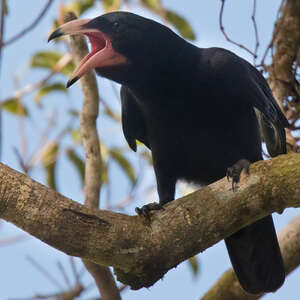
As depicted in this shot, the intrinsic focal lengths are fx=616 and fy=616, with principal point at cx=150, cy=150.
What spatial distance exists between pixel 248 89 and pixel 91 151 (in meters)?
1.14

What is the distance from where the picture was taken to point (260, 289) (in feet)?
13.9

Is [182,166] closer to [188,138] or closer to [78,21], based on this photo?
[188,138]

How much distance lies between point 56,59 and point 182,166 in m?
2.02

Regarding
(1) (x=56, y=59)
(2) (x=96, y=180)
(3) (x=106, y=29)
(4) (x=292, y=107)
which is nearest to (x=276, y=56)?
(4) (x=292, y=107)

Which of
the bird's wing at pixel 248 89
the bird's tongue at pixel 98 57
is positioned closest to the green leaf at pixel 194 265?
the bird's wing at pixel 248 89

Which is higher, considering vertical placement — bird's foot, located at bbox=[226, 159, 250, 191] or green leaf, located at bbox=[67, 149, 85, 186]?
bird's foot, located at bbox=[226, 159, 250, 191]

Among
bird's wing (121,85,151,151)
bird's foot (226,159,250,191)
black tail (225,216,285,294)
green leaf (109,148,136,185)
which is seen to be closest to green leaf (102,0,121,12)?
bird's wing (121,85,151,151)

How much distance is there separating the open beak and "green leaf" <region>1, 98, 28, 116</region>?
158 centimetres

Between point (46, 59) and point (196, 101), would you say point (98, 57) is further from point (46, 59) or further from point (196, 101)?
point (46, 59)

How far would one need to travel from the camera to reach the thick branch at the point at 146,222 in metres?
2.95

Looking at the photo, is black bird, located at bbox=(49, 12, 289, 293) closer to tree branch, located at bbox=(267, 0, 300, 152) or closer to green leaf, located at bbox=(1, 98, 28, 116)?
tree branch, located at bbox=(267, 0, 300, 152)

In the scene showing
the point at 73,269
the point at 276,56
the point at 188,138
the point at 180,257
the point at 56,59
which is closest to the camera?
the point at 180,257

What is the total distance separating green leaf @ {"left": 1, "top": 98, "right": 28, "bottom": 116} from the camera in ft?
18.0

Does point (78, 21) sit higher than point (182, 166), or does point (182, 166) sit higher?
point (78, 21)
